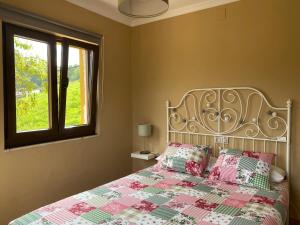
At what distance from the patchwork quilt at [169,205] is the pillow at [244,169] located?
0.06m

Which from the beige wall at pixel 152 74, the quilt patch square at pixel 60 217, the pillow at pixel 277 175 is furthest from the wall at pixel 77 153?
the pillow at pixel 277 175

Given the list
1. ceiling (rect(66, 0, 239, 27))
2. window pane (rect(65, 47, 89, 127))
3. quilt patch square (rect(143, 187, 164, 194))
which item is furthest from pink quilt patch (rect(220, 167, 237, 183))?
ceiling (rect(66, 0, 239, 27))

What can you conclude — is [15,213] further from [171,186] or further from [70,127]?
[171,186]

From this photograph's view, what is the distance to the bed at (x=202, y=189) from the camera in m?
1.63

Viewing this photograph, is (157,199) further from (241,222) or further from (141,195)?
(241,222)

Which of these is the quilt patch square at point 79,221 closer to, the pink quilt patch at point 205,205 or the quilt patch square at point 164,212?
the quilt patch square at point 164,212

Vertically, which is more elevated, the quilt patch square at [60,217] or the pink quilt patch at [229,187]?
the pink quilt patch at [229,187]

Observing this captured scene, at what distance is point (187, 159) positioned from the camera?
2592 mm

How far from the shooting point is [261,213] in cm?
167

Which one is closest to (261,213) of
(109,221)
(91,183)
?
(109,221)

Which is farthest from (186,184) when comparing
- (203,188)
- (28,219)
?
(28,219)

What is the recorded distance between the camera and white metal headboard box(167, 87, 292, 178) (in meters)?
2.50

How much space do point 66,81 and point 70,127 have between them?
54 cm

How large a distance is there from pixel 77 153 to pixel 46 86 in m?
0.86
